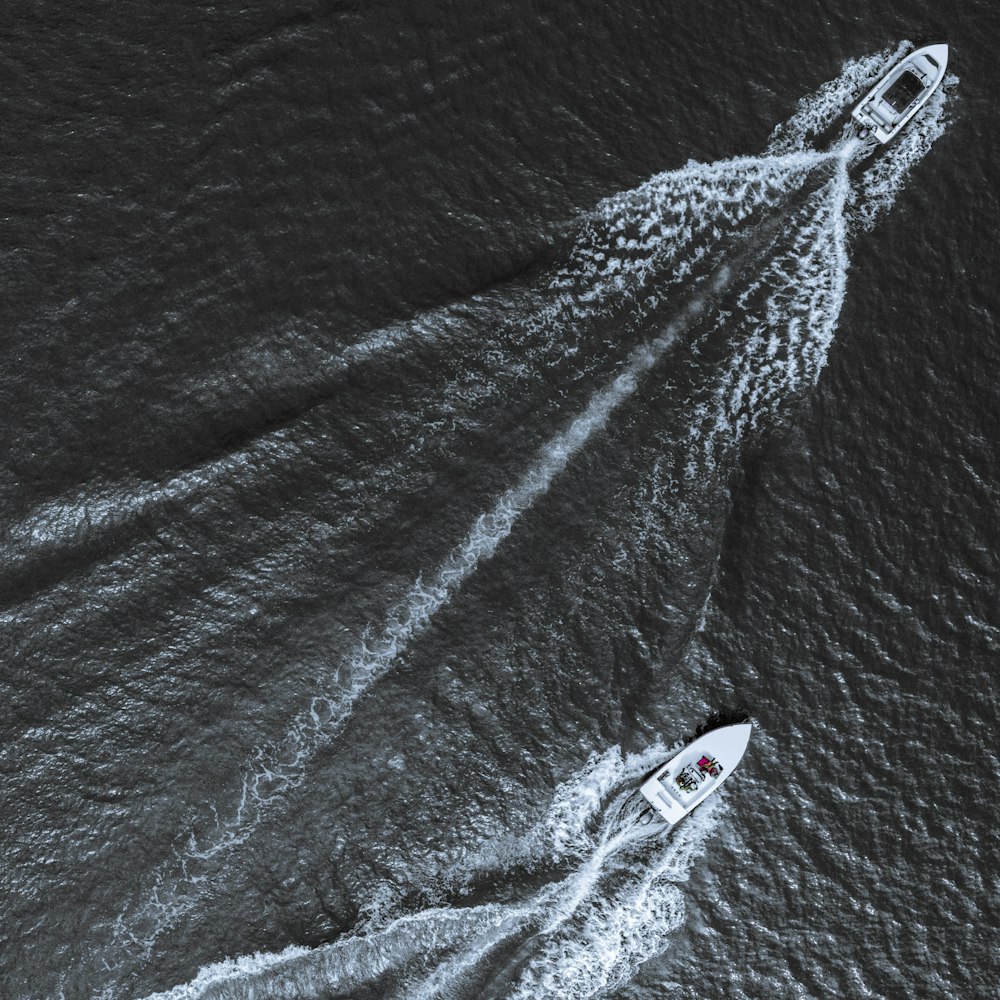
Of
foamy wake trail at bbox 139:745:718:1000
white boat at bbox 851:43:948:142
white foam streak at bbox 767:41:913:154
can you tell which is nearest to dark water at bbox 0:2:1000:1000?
foamy wake trail at bbox 139:745:718:1000

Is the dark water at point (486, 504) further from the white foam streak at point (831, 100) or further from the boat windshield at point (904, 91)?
the boat windshield at point (904, 91)

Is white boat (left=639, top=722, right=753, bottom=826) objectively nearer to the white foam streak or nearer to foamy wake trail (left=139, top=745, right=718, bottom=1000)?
foamy wake trail (left=139, top=745, right=718, bottom=1000)

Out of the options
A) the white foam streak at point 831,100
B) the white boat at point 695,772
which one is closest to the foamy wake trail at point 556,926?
the white boat at point 695,772

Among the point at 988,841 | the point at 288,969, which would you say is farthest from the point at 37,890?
the point at 988,841

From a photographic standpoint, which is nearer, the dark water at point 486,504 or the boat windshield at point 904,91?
the dark water at point 486,504

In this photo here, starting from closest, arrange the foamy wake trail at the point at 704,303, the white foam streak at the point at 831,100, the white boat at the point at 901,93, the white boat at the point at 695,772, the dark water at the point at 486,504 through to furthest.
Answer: the white boat at the point at 695,772 < the dark water at the point at 486,504 < the foamy wake trail at the point at 704,303 < the white boat at the point at 901,93 < the white foam streak at the point at 831,100

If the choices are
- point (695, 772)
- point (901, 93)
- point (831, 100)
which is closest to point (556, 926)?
point (695, 772)

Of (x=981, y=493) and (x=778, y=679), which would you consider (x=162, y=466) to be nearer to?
(x=778, y=679)
